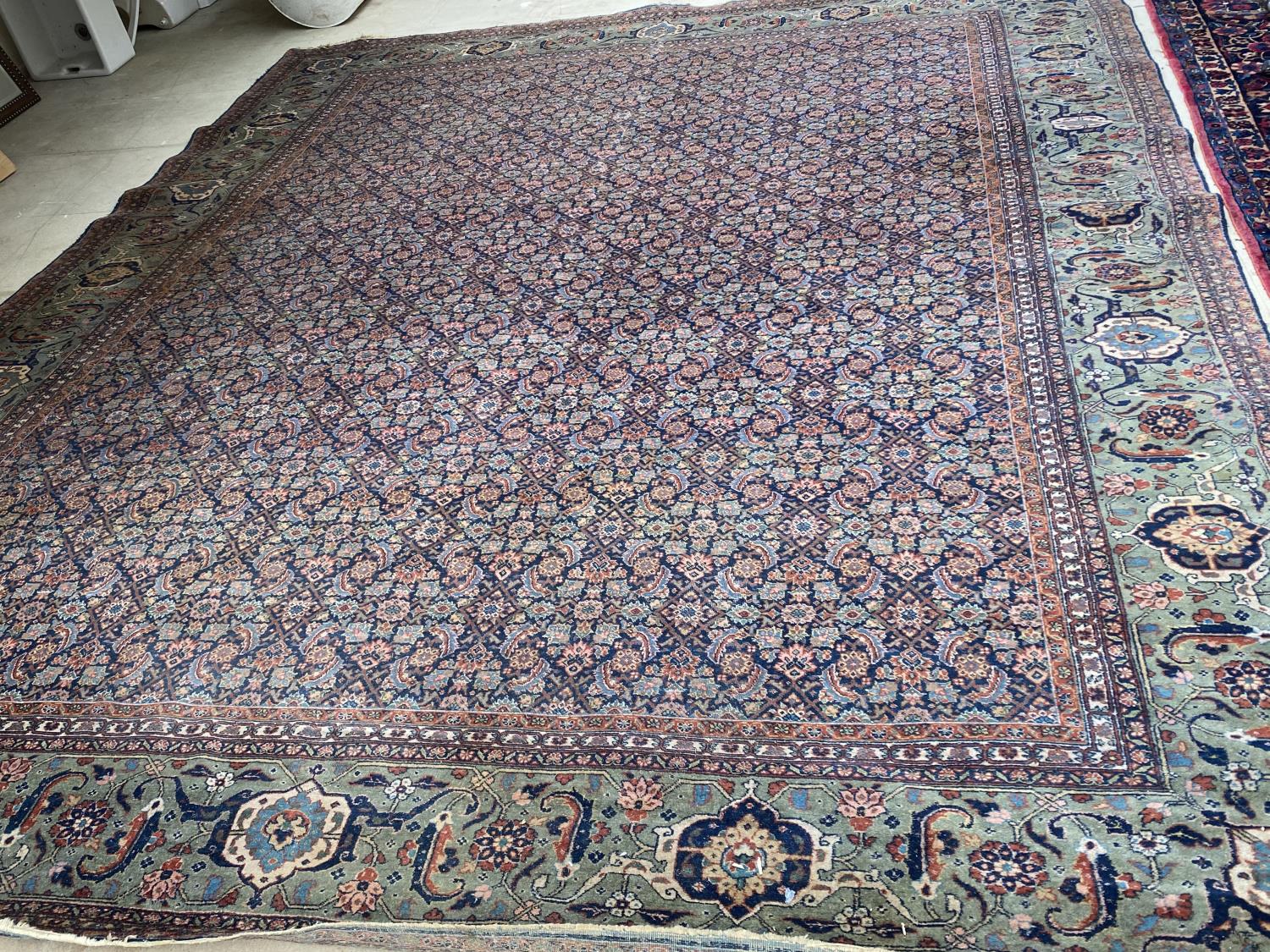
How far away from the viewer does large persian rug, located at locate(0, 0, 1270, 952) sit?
1609mm

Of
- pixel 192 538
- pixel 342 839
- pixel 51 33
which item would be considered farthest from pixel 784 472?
pixel 51 33

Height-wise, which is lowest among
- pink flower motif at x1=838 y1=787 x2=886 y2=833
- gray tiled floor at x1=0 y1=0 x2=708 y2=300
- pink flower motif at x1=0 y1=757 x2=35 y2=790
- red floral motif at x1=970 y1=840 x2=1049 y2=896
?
red floral motif at x1=970 y1=840 x2=1049 y2=896

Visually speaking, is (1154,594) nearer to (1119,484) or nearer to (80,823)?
(1119,484)

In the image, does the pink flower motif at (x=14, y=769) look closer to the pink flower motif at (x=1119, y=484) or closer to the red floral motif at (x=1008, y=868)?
the red floral motif at (x=1008, y=868)

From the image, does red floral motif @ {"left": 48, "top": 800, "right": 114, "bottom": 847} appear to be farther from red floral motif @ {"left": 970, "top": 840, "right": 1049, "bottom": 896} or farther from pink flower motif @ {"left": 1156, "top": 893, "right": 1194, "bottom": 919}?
pink flower motif @ {"left": 1156, "top": 893, "right": 1194, "bottom": 919}

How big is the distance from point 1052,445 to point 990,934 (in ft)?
3.56

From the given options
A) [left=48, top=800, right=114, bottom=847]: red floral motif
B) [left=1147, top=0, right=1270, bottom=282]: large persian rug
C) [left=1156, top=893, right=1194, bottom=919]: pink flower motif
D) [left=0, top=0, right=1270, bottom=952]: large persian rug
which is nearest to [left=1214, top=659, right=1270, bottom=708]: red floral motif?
[left=0, top=0, right=1270, bottom=952]: large persian rug

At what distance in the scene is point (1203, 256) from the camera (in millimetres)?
2627

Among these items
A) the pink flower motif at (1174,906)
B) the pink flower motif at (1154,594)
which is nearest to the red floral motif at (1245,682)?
the pink flower motif at (1154,594)

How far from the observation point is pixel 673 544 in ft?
7.02

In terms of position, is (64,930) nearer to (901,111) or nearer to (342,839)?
(342,839)

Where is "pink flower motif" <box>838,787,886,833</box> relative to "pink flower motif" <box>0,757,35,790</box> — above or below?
below

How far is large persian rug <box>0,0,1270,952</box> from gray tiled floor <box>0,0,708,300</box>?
0.41 m

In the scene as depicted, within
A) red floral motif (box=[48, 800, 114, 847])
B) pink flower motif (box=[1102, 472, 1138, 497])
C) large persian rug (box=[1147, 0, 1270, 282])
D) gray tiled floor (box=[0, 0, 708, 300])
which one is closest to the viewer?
red floral motif (box=[48, 800, 114, 847])
